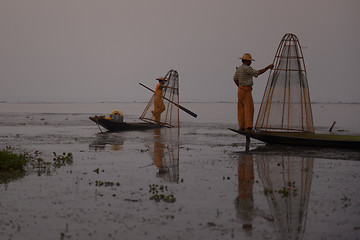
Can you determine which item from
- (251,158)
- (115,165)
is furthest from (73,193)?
(251,158)

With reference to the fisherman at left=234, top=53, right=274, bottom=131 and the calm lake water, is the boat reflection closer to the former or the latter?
the calm lake water

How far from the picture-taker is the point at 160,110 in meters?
26.0

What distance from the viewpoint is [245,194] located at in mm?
8172

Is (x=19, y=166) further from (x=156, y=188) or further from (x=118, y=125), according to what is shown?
(x=118, y=125)

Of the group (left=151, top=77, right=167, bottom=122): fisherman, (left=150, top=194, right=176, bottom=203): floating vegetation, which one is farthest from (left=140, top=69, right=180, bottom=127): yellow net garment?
(left=150, top=194, right=176, bottom=203): floating vegetation

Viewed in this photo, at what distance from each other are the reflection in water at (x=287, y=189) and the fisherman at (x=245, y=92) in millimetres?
3892

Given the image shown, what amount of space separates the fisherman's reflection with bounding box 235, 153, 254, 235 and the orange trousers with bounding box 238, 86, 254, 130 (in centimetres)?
473

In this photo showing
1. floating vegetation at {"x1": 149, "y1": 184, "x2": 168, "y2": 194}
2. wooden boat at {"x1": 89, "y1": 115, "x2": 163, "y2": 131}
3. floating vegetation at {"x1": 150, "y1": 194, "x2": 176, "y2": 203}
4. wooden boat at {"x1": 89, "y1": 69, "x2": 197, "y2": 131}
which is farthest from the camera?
wooden boat at {"x1": 89, "y1": 69, "x2": 197, "y2": 131}

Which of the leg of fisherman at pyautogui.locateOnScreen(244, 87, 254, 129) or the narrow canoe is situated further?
the narrow canoe

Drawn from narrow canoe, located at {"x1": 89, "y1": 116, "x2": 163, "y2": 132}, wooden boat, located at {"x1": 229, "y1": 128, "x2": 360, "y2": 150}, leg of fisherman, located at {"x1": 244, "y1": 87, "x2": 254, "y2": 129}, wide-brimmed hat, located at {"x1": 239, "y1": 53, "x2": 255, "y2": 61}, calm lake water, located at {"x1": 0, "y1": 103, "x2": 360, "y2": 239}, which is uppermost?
wide-brimmed hat, located at {"x1": 239, "y1": 53, "x2": 255, "y2": 61}

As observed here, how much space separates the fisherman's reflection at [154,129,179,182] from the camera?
10328 millimetres

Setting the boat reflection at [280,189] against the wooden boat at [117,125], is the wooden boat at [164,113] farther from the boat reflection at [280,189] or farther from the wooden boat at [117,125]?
the boat reflection at [280,189]

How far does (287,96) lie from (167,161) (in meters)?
7.26

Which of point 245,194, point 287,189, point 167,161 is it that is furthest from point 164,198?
point 167,161
